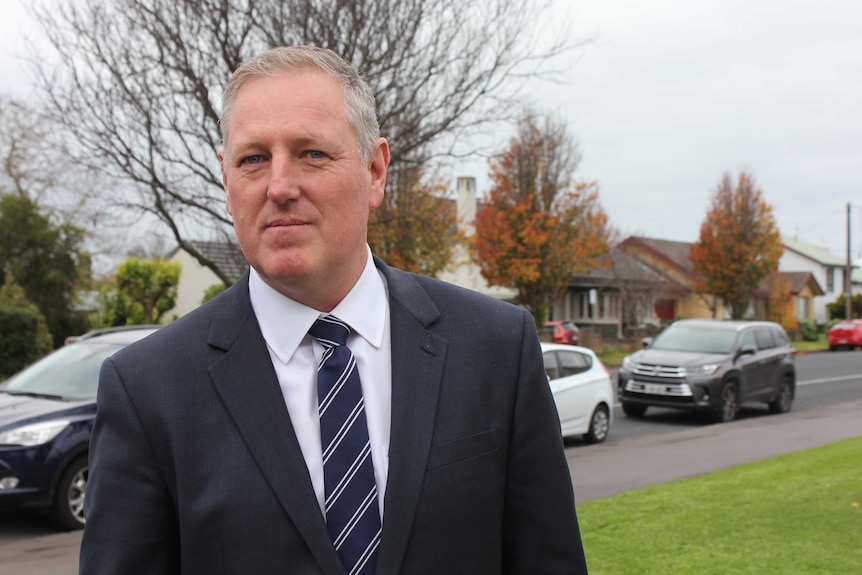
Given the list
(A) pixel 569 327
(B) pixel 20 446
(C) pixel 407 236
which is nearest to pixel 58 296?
(C) pixel 407 236

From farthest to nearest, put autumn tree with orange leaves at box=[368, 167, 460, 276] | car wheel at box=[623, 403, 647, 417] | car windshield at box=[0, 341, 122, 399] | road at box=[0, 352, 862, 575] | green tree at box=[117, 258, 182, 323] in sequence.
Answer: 1. green tree at box=[117, 258, 182, 323]
2. autumn tree with orange leaves at box=[368, 167, 460, 276]
3. car wheel at box=[623, 403, 647, 417]
4. car windshield at box=[0, 341, 122, 399]
5. road at box=[0, 352, 862, 575]

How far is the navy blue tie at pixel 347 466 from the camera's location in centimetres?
184

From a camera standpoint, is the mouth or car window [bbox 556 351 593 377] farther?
car window [bbox 556 351 593 377]

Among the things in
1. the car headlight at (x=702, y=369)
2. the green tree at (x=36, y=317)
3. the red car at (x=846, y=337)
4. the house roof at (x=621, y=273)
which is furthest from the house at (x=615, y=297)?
the green tree at (x=36, y=317)

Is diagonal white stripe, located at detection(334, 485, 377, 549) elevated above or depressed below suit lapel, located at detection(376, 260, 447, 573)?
below

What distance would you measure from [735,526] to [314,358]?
551cm

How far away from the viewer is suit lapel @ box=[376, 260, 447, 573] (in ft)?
5.99

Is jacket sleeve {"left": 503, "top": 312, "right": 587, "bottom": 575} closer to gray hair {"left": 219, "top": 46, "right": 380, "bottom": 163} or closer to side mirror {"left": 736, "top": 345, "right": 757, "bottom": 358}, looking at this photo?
A: gray hair {"left": 219, "top": 46, "right": 380, "bottom": 163}

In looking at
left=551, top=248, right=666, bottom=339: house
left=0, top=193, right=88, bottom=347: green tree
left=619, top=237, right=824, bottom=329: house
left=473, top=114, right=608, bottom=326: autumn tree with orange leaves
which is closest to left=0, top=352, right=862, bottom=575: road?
left=473, top=114, right=608, bottom=326: autumn tree with orange leaves

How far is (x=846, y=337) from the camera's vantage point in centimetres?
4484

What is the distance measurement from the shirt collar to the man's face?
3cm

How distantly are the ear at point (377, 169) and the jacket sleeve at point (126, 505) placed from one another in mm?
713

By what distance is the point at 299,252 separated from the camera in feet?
6.21

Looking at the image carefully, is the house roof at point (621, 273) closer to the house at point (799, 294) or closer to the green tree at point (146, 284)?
the house at point (799, 294)
